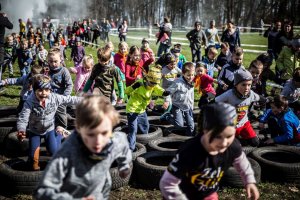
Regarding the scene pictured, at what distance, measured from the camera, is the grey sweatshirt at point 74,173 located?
248 cm

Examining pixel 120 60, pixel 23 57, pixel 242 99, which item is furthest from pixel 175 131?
pixel 23 57

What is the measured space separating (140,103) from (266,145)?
2495 millimetres

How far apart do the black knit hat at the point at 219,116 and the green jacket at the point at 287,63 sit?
28.0ft

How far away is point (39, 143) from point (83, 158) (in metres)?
2.86

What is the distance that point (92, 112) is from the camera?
2547 millimetres

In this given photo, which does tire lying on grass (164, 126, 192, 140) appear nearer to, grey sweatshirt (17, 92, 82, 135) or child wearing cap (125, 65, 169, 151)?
child wearing cap (125, 65, 169, 151)

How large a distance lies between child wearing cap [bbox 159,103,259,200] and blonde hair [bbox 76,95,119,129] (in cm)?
67

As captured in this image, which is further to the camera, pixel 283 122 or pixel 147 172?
pixel 283 122

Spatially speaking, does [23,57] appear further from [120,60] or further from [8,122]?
[8,122]

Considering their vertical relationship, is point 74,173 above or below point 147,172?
above

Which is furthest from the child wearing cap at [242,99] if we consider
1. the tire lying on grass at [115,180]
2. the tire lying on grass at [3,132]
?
the tire lying on grass at [3,132]

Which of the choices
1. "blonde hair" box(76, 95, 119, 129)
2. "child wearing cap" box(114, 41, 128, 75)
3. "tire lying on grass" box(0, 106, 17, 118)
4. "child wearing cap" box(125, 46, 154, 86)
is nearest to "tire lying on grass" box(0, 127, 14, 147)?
"tire lying on grass" box(0, 106, 17, 118)

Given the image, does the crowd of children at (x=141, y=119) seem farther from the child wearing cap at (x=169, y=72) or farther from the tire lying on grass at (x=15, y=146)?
the tire lying on grass at (x=15, y=146)

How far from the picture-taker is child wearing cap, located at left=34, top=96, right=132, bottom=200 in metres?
2.50
